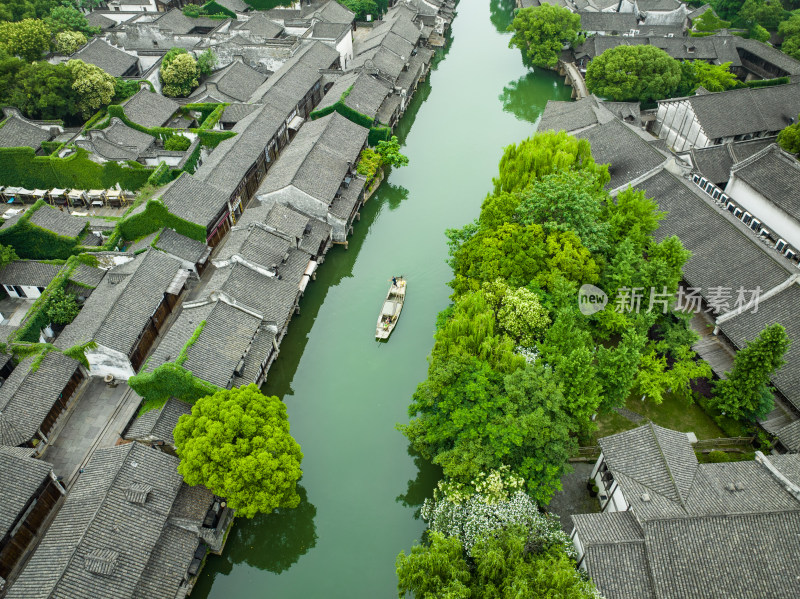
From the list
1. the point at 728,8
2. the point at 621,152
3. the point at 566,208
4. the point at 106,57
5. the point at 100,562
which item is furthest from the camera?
the point at 728,8

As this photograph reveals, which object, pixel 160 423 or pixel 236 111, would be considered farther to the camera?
pixel 236 111

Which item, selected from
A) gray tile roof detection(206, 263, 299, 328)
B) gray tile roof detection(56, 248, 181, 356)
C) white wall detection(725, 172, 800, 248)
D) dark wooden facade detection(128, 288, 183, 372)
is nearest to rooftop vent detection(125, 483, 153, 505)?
gray tile roof detection(56, 248, 181, 356)

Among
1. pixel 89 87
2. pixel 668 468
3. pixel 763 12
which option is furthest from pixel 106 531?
pixel 763 12

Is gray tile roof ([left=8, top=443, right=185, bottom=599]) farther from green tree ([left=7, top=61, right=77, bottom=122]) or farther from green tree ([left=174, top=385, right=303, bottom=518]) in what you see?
green tree ([left=7, top=61, right=77, bottom=122])

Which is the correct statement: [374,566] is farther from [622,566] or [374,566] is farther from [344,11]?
[344,11]

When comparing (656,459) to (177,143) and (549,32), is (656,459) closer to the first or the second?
(177,143)

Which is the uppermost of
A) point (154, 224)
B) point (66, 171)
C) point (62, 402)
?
point (154, 224)
